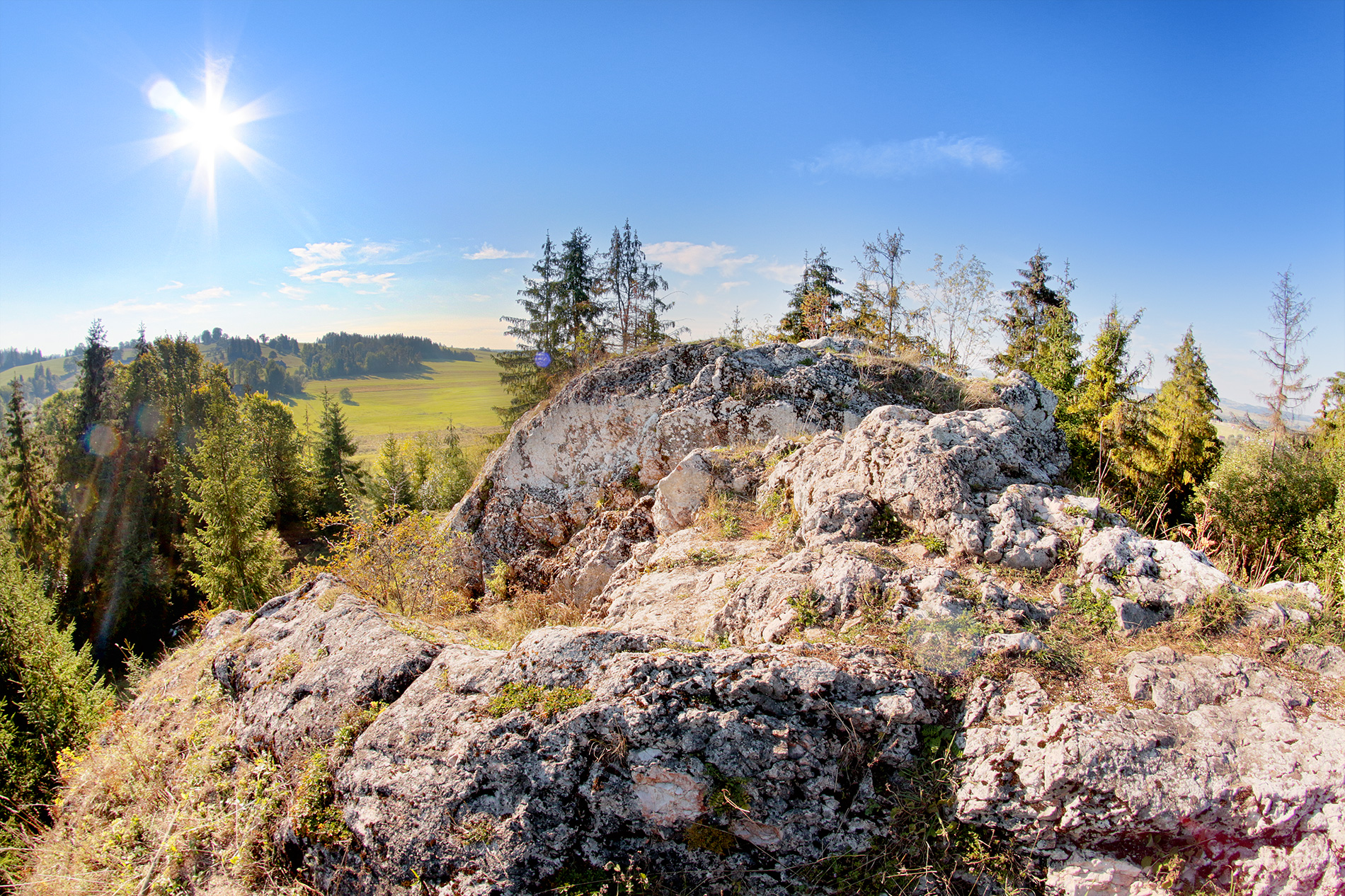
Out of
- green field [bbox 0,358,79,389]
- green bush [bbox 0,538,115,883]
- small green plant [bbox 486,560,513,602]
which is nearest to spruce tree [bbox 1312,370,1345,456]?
small green plant [bbox 486,560,513,602]

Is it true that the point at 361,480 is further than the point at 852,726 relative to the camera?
Yes

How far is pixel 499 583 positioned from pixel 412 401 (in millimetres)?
106151

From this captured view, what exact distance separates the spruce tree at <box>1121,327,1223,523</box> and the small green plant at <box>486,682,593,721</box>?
25.0 meters

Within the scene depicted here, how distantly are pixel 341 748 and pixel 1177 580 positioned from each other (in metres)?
6.45

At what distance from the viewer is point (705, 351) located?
40.8ft

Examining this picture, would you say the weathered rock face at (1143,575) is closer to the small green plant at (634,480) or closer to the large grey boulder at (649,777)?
the large grey boulder at (649,777)

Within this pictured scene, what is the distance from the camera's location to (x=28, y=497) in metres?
27.2

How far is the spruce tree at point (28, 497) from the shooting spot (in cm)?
2658

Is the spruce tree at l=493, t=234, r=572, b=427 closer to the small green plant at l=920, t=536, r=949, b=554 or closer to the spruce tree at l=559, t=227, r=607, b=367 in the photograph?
the spruce tree at l=559, t=227, r=607, b=367

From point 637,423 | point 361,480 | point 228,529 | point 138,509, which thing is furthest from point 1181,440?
point 138,509

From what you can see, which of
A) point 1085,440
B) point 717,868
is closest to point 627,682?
point 717,868

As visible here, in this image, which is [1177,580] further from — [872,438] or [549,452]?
[549,452]

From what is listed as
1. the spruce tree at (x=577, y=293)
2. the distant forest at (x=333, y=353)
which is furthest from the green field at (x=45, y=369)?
the spruce tree at (x=577, y=293)

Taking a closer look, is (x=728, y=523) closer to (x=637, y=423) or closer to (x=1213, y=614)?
(x=1213, y=614)
